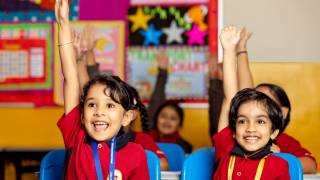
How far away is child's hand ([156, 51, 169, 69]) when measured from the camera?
15.8 ft

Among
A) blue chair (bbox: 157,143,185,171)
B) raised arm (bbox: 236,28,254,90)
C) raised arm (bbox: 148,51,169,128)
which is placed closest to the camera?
raised arm (bbox: 236,28,254,90)

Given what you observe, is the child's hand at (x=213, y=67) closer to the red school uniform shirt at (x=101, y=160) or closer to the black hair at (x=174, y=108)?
the black hair at (x=174, y=108)

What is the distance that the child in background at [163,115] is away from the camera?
4.57 m

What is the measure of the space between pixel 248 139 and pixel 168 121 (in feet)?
7.88

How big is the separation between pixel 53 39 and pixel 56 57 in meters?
0.16

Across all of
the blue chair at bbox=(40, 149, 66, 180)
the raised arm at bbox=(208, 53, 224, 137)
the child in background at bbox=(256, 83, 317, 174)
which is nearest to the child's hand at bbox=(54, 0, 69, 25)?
the blue chair at bbox=(40, 149, 66, 180)

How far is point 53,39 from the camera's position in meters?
5.05

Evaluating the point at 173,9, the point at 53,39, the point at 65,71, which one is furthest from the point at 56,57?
the point at 65,71

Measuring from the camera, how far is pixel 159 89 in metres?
4.83

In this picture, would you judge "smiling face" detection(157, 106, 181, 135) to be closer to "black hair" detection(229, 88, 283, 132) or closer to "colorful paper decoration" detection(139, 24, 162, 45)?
"colorful paper decoration" detection(139, 24, 162, 45)

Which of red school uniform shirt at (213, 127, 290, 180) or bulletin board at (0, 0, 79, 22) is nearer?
red school uniform shirt at (213, 127, 290, 180)

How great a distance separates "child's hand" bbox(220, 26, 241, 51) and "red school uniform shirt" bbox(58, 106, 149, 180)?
0.58 meters

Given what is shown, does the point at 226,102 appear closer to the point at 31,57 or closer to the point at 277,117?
the point at 277,117

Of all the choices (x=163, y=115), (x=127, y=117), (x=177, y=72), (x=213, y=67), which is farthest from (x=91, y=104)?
(x=177, y=72)
